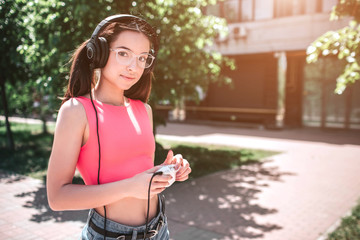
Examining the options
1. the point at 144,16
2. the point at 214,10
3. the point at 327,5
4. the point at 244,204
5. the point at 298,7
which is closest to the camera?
the point at 244,204

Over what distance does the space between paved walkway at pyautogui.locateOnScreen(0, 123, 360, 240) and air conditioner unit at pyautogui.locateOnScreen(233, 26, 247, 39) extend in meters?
10.5

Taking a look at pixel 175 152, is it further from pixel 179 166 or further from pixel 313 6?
pixel 313 6

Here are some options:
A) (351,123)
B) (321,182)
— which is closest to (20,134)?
(321,182)

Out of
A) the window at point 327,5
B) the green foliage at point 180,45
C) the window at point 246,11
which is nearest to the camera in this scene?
the green foliage at point 180,45

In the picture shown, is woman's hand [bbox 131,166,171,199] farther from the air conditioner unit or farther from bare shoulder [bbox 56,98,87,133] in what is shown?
the air conditioner unit

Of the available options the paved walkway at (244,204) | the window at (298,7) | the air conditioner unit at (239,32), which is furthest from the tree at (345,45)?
the air conditioner unit at (239,32)

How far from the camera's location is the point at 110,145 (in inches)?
60.5

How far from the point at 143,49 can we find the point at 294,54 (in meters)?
17.7

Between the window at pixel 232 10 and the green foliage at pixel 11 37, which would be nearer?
the green foliage at pixel 11 37

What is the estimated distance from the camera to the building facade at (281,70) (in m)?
16.9

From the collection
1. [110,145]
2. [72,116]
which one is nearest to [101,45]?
[72,116]

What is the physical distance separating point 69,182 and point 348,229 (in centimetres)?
445

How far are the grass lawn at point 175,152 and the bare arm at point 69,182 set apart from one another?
20.6 feet

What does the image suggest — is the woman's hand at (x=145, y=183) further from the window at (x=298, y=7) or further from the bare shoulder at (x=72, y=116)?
the window at (x=298, y=7)
